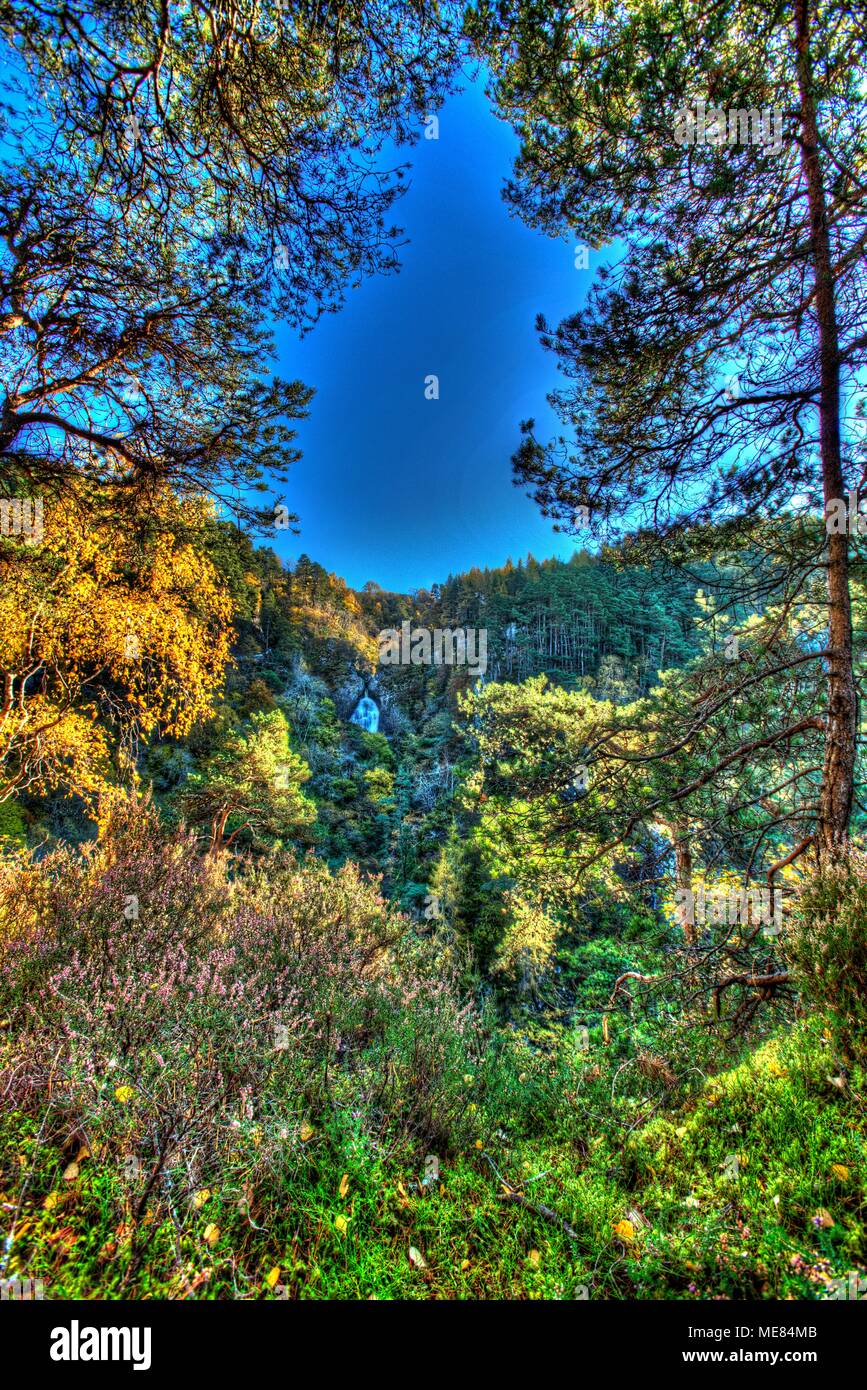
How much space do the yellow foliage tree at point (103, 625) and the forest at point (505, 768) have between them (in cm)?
5

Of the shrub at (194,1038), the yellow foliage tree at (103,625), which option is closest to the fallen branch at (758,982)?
the shrub at (194,1038)

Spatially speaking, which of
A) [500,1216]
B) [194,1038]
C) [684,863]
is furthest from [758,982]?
[194,1038]

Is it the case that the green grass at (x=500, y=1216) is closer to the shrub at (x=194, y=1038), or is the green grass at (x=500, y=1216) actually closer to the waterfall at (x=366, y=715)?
the shrub at (x=194, y=1038)

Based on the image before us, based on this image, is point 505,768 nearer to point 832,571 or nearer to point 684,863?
point 684,863

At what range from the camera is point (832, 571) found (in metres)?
3.36

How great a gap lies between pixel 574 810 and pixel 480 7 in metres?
5.61

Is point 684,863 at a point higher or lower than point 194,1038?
higher

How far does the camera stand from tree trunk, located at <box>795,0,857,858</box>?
295 cm

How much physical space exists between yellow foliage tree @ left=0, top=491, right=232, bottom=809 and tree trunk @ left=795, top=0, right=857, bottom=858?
539 cm

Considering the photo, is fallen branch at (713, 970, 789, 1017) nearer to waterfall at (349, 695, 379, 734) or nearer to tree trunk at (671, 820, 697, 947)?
tree trunk at (671, 820, 697, 947)

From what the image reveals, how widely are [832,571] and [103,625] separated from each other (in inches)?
285

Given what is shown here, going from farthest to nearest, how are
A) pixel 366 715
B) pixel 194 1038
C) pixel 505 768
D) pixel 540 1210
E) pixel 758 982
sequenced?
pixel 366 715 → pixel 505 768 → pixel 758 982 → pixel 194 1038 → pixel 540 1210

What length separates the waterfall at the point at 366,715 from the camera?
140 ft

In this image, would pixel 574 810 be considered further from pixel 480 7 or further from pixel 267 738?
pixel 267 738
